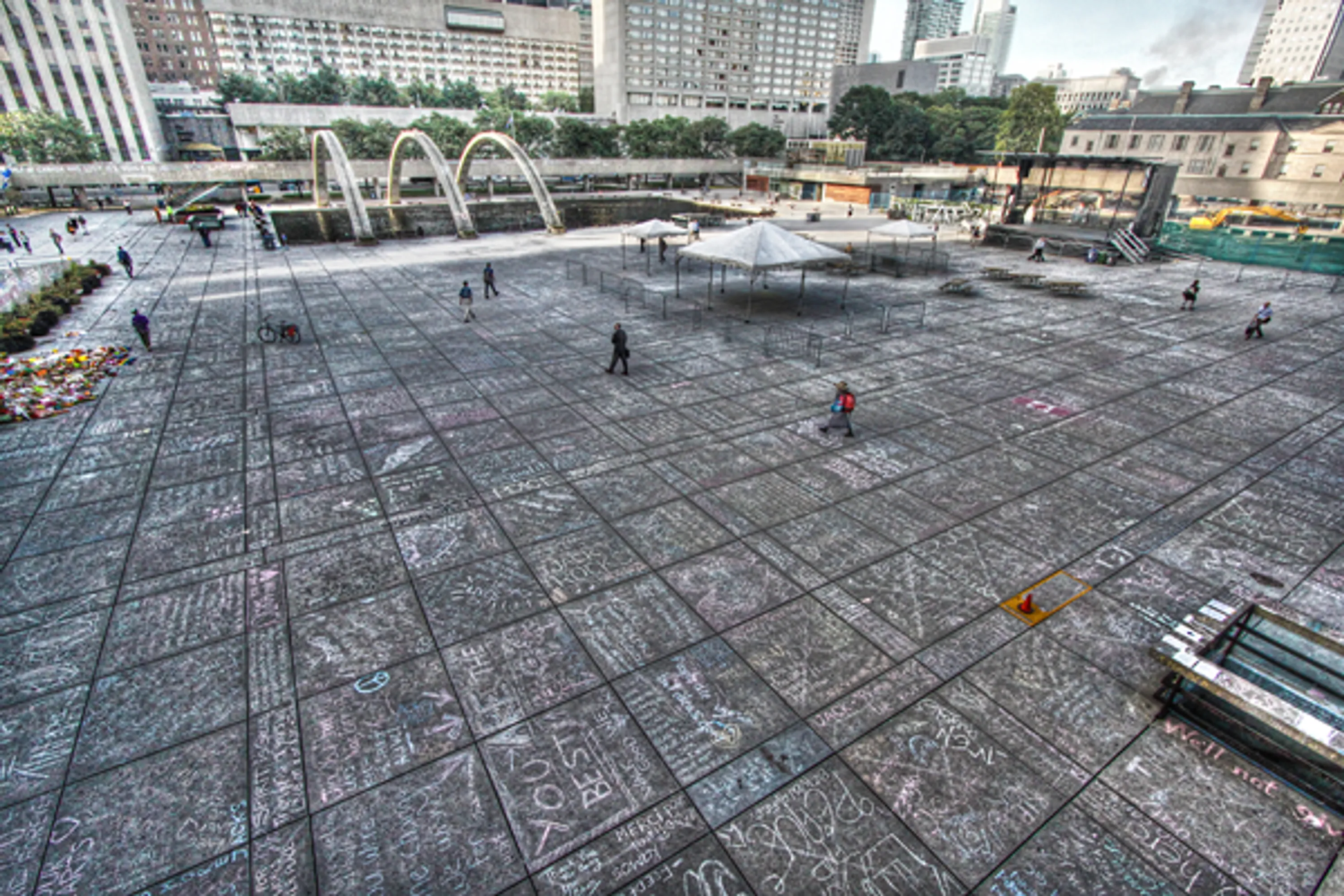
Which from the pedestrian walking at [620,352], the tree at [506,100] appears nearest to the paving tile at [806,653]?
the pedestrian walking at [620,352]

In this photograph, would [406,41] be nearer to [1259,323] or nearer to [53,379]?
[53,379]

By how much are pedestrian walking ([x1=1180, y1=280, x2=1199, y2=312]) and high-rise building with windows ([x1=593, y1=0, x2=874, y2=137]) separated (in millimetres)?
153600

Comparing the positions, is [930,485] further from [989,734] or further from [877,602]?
[989,734]

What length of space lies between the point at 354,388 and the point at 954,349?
59.2 feet

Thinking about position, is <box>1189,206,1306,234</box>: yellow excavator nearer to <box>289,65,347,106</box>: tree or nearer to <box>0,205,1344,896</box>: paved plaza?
<box>0,205,1344,896</box>: paved plaza

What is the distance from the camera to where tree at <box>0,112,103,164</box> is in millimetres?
72438

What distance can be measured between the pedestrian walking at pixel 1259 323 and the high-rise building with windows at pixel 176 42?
211307mm

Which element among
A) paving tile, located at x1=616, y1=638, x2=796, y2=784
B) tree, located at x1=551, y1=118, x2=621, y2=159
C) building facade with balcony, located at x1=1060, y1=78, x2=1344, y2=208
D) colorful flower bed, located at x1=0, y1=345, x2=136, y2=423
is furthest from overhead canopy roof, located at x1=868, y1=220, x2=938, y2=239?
tree, located at x1=551, y1=118, x2=621, y2=159

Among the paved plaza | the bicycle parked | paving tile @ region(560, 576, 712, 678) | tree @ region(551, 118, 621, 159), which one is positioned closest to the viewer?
the paved plaza

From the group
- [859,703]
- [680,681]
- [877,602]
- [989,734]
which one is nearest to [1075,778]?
[989,734]

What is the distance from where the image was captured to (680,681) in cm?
736

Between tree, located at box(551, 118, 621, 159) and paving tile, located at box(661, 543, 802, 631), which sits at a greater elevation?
tree, located at box(551, 118, 621, 159)

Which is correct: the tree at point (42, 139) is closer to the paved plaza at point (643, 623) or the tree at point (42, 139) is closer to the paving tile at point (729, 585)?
the paved plaza at point (643, 623)

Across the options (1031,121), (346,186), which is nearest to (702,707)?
(346,186)
